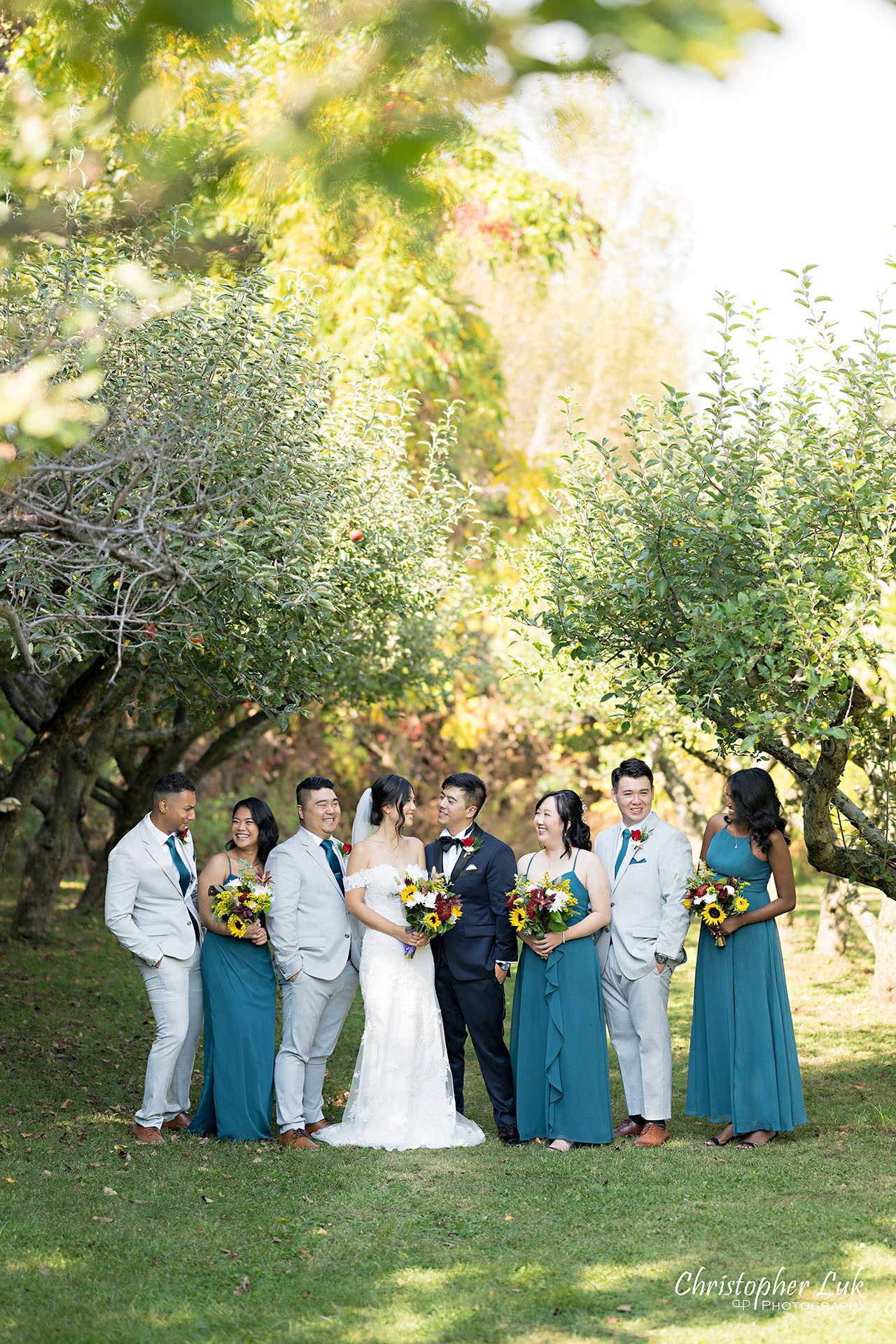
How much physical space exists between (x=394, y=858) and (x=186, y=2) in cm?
566

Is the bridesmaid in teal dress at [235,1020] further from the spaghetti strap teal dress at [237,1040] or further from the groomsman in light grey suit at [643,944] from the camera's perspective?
the groomsman in light grey suit at [643,944]

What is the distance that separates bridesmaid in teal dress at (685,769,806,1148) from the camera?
683 cm

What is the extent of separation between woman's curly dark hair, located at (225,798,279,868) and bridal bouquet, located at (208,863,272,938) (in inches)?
12.8

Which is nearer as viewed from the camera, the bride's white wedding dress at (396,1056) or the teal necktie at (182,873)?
the bride's white wedding dress at (396,1056)

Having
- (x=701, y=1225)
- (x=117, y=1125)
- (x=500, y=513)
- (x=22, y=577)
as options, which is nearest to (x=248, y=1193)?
(x=117, y=1125)

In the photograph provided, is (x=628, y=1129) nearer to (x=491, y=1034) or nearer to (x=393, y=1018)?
(x=491, y=1034)

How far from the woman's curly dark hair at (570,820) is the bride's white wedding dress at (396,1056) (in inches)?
35.8

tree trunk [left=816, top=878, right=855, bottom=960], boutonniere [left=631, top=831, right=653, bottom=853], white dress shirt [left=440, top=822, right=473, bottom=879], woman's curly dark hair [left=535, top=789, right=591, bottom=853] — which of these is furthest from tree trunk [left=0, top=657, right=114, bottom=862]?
tree trunk [left=816, top=878, right=855, bottom=960]

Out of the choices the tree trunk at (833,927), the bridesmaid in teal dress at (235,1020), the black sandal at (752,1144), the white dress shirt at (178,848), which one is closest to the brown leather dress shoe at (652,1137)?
the black sandal at (752,1144)

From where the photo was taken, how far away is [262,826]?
7.34 meters

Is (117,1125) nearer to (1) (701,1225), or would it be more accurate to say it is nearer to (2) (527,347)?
(1) (701,1225)

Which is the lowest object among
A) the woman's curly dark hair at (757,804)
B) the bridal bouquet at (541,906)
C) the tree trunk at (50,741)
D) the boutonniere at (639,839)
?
the bridal bouquet at (541,906)

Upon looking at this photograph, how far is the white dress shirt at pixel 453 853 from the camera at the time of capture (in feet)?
24.2

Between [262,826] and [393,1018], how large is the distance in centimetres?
139
